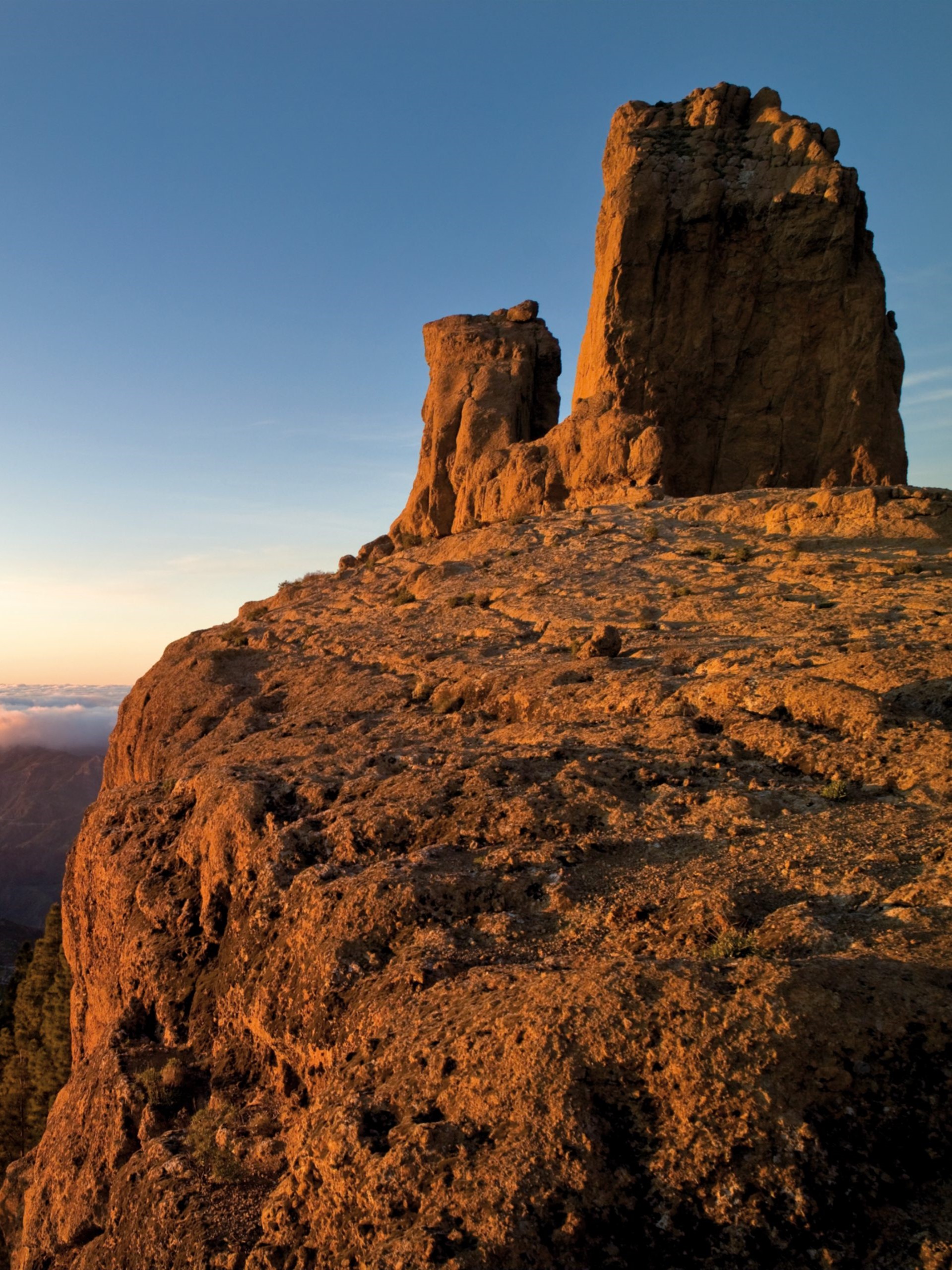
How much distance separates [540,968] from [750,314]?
29535mm

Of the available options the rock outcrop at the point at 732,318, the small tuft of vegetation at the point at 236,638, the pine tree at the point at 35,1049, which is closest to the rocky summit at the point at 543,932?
the small tuft of vegetation at the point at 236,638

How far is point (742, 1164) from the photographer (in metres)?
4.58

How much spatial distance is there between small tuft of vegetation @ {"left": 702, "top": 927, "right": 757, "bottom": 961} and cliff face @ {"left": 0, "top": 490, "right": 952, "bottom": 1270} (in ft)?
0.07

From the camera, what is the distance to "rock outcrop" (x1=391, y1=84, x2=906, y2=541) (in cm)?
2928

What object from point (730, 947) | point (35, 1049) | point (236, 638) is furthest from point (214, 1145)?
point (35, 1049)

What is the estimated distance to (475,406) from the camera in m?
32.3

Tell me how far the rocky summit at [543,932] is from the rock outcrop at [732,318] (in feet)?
29.8

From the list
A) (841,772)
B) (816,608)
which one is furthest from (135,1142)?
(816,608)

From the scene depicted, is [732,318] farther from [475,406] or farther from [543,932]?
[543,932]

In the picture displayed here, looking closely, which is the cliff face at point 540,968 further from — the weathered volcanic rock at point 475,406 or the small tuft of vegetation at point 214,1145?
the weathered volcanic rock at point 475,406

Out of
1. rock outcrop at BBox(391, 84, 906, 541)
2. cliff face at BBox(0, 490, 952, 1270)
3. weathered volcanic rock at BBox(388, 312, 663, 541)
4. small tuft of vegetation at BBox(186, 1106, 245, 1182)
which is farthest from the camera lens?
rock outcrop at BBox(391, 84, 906, 541)

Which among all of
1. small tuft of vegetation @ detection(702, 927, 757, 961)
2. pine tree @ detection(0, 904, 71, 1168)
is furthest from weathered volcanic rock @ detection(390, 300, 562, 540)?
small tuft of vegetation @ detection(702, 927, 757, 961)

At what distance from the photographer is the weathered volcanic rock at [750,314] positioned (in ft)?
96.3

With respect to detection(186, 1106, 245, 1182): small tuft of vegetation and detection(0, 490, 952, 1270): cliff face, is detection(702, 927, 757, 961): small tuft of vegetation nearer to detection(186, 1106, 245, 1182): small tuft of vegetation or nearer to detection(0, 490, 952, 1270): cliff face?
detection(0, 490, 952, 1270): cliff face
